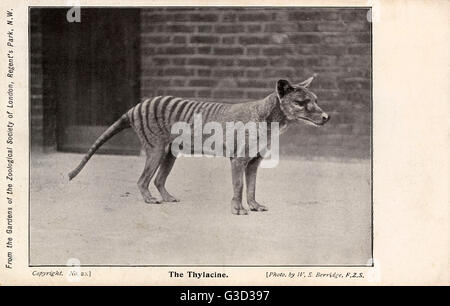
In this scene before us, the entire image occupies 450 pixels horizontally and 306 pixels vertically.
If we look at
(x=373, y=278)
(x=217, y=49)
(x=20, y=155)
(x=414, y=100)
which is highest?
(x=217, y=49)

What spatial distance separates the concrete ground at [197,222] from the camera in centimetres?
413

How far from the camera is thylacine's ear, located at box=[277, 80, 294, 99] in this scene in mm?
4277

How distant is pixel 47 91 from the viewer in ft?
19.5

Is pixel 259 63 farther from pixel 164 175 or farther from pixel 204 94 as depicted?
pixel 164 175

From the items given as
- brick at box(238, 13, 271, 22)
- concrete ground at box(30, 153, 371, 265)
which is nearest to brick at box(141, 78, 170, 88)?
brick at box(238, 13, 271, 22)

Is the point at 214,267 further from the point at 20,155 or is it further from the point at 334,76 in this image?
the point at 334,76

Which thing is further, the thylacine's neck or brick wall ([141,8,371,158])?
brick wall ([141,8,371,158])

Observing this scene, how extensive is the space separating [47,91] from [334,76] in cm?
248

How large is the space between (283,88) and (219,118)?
0.48m

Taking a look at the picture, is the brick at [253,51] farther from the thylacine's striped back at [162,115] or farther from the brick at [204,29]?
the thylacine's striped back at [162,115]

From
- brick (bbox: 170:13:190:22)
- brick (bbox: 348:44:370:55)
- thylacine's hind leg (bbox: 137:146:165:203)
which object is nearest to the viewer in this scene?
thylacine's hind leg (bbox: 137:146:165:203)

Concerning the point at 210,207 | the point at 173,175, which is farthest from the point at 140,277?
the point at 173,175

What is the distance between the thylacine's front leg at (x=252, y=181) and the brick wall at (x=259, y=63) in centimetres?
154

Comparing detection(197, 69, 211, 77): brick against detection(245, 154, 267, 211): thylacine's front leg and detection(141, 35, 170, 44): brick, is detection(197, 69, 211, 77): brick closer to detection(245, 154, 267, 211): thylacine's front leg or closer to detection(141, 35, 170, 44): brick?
detection(141, 35, 170, 44): brick
